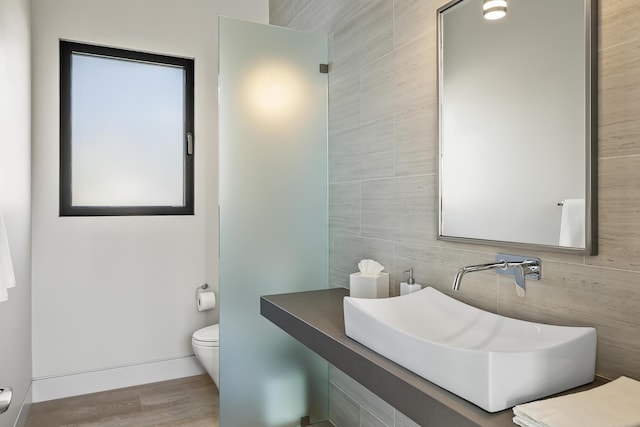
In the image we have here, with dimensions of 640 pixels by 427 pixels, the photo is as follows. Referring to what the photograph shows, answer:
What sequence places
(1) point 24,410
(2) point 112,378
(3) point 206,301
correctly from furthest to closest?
(3) point 206,301 < (2) point 112,378 < (1) point 24,410

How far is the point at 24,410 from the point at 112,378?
536 mm

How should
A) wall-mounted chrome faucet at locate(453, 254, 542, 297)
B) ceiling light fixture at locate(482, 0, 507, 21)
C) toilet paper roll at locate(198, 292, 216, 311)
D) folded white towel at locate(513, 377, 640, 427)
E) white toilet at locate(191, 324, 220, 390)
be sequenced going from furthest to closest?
toilet paper roll at locate(198, 292, 216, 311)
white toilet at locate(191, 324, 220, 390)
ceiling light fixture at locate(482, 0, 507, 21)
wall-mounted chrome faucet at locate(453, 254, 542, 297)
folded white towel at locate(513, 377, 640, 427)

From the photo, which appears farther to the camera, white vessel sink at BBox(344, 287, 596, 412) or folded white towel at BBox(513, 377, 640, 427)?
white vessel sink at BBox(344, 287, 596, 412)

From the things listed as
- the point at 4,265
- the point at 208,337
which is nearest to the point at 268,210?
the point at 208,337

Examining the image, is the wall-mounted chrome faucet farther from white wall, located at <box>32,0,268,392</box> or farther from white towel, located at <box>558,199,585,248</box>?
white wall, located at <box>32,0,268,392</box>

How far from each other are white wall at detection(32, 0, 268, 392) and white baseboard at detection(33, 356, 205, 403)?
46 mm

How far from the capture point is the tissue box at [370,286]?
173 cm

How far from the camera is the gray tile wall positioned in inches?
39.8

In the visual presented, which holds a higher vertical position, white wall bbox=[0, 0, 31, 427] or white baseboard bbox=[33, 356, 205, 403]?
white wall bbox=[0, 0, 31, 427]

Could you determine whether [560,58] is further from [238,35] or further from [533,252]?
[238,35]

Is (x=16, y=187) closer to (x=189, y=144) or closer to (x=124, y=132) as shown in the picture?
(x=124, y=132)

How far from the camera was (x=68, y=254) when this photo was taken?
8.85 ft

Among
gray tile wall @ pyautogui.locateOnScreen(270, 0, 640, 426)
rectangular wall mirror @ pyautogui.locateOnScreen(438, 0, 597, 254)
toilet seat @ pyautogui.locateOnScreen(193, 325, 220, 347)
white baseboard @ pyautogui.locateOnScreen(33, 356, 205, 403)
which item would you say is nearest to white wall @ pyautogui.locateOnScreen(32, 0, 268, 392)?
white baseboard @ pyautogui.locateOnScreen(33, 356, 205, 403)

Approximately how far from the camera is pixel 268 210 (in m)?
2.19
